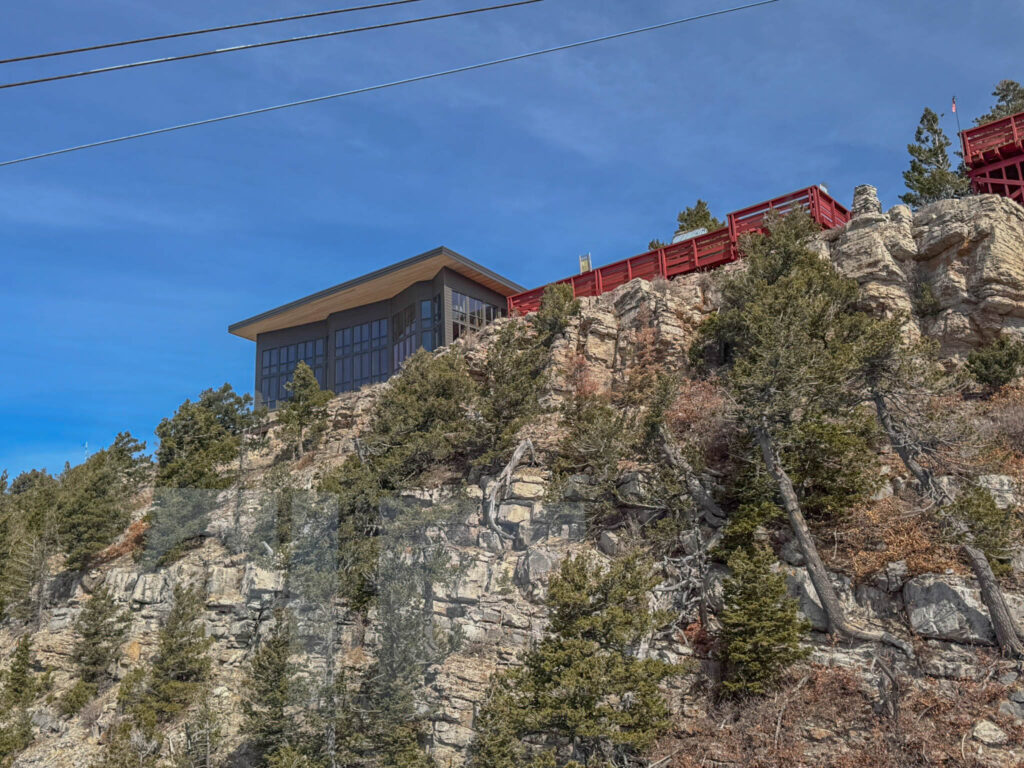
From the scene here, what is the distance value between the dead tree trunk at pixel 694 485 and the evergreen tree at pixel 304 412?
18.4m

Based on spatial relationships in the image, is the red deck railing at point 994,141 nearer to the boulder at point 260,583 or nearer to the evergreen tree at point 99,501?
the boulder at point 260,583

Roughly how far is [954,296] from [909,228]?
318 centimetres

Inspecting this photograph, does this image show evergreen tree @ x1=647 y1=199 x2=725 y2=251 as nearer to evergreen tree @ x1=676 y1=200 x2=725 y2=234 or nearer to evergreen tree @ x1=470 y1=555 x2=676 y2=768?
evergreen tree @ x1=676 y1=200 x2=725 y2=234


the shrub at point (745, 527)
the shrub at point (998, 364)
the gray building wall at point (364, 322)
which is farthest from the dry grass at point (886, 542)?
the gray building wall at point (364, 322)

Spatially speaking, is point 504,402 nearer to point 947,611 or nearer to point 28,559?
point 947,611

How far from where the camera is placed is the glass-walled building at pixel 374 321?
118 feet

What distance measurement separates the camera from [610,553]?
1897 cm

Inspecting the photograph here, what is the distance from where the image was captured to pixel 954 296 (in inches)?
924

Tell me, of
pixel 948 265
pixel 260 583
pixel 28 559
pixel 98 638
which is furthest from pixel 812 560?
pixel 28 559

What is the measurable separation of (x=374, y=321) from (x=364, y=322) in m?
0.74

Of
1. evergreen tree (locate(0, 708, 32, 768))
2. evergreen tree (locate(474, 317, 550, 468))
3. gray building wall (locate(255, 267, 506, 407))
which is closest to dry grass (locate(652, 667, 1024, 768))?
evergreen tree (locate(474, 317, 550, 468))

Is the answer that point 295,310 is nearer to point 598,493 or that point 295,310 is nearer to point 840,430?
point 598,493

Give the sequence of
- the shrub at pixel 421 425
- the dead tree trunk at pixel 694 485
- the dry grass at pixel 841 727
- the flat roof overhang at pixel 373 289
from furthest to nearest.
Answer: the flat roof overhang at pixel 373 289, the shrub at pixel 421 425, the dead tree trunk at pixel 694 485, the dry grass at pixel 841 727

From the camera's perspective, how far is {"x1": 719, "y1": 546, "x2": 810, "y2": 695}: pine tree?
13906mm
